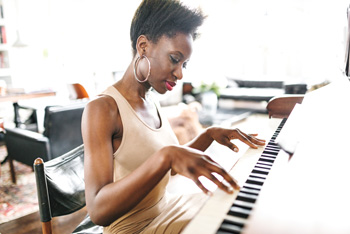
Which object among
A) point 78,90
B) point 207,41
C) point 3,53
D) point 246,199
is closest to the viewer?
point 246,199

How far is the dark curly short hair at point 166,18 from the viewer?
95cm

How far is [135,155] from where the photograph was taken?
0.94 meters

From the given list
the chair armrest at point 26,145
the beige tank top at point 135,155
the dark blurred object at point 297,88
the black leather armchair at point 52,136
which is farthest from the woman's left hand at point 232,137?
the dark blurred object at point 297,88

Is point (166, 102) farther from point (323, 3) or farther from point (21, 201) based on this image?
point (323, 3)

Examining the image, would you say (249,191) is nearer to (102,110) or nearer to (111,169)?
(111,169)

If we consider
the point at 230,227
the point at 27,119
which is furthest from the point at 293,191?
the point at 27,119

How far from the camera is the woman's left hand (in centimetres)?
114

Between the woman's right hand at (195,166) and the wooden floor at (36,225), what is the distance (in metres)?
1.25

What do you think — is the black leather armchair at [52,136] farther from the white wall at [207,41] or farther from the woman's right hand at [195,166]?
the white wall at [207,41]

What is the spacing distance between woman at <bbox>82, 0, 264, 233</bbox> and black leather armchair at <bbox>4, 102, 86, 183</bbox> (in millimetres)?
1729

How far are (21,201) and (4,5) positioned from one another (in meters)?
4.74

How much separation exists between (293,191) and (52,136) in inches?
102

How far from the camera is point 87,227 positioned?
123cm

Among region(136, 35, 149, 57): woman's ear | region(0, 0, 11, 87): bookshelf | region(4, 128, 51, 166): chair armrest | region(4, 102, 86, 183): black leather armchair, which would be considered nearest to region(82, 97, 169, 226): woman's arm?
region(136, 35, 149, 57): woman's ear
